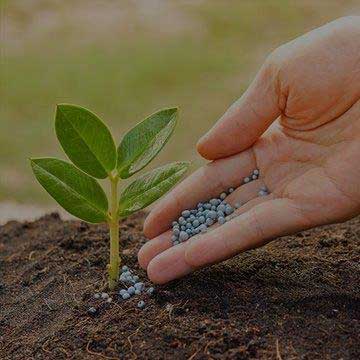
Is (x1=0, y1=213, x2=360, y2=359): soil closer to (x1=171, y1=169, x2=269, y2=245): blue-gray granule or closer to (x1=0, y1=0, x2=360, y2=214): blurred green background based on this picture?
(x1=171, y1=169, x2=269, y2=245): blue-gray granule

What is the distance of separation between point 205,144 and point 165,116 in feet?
0.51

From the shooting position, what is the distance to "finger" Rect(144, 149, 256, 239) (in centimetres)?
165

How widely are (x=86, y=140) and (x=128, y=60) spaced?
2285 millimetres

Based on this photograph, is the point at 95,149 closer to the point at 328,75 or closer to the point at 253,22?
the point at 328,75

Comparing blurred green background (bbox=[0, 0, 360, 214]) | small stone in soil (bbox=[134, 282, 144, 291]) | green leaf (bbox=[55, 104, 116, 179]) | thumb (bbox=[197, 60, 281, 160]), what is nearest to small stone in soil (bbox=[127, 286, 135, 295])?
small stone in soil (bbox=[134, 282, 144, 291])

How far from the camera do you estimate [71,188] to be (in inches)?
59.9

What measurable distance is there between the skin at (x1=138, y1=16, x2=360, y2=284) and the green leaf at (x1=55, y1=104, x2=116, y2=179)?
0.20 meters

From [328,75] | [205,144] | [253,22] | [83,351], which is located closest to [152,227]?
[205,144]

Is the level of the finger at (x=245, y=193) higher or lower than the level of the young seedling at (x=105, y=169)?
lower

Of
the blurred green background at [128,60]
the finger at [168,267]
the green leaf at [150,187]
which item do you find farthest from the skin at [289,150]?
the blurred green background at [128,60]

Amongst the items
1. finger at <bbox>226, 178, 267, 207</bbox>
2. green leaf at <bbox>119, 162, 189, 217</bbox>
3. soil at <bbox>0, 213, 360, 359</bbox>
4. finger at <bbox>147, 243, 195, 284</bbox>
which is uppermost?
green leaf at <bbox>119, 162, 189, 217</bbox>

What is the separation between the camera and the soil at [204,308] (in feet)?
4.43

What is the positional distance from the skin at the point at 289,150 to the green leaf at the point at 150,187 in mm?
113

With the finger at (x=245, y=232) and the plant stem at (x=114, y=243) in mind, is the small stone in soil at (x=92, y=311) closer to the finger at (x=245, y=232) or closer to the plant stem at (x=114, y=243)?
the plant stem at (x=114, y=243)
